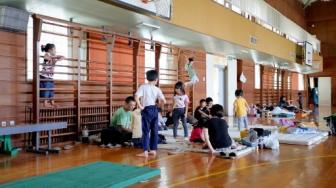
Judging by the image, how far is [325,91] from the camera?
957 inches

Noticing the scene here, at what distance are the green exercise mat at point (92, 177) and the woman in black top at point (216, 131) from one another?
5.06 ft

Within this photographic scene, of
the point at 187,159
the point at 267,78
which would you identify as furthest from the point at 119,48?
the point at 267,78

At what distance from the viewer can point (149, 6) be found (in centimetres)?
642

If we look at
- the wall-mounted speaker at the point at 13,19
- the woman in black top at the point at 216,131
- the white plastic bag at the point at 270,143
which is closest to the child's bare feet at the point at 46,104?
the wall-mounted speaker at the point at 13,19

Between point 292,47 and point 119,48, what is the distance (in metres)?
10.3

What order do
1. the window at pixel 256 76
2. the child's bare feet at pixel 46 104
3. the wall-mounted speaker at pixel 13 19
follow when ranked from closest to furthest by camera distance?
the wall-mounted speaker at pixel 13 19, the child's bare feet at pixel 46 104, the window at pixel 256 76

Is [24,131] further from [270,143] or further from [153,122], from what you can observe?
[270,143]

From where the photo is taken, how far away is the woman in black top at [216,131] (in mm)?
5301

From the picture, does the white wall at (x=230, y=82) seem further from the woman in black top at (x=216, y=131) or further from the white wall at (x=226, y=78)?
the woman in black top at (x=216, y=131)

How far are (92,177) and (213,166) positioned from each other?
5.39 ft

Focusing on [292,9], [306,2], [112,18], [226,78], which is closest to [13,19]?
[112,18]

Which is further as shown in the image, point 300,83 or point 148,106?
point 300,83

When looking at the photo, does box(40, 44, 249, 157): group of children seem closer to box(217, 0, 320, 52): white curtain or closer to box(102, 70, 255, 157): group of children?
box(102, 70, 255, 157): group of children

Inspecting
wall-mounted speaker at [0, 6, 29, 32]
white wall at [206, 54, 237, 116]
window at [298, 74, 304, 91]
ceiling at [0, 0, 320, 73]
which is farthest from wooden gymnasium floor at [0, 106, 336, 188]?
window at [298, 74, 304, 91]
